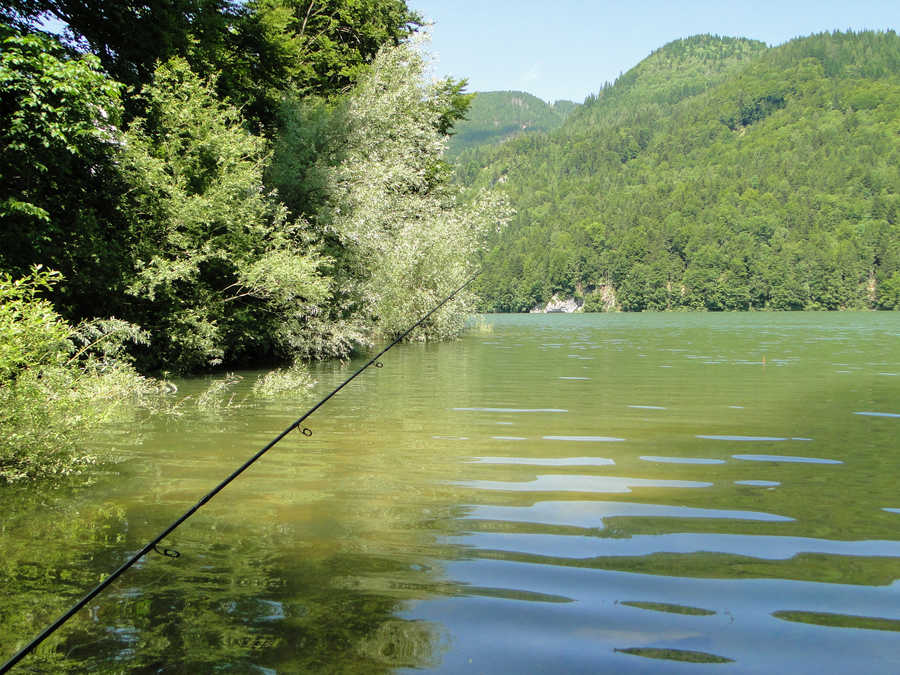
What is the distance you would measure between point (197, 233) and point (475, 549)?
46.5 ft

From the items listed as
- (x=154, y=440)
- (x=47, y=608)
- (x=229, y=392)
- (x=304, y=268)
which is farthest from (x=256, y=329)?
(x=47, y=608)

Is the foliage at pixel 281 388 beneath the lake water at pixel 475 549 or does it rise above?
above

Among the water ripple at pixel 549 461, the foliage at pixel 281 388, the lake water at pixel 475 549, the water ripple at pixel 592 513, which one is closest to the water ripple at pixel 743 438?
the lake water at pixel 475 549

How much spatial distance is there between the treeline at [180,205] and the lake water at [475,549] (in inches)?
73.5

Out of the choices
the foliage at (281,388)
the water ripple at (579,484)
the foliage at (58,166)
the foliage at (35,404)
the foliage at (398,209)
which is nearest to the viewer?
the foliage at (35,404)

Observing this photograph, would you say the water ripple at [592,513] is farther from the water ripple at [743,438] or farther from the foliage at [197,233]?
the foliage at [197,233]

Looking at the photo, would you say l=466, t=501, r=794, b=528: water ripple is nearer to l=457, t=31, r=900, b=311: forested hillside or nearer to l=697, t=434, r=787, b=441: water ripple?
l=697, t=434, r=787, b=441: water ripple

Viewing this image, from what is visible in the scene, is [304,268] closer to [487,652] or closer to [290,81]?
[290,81]

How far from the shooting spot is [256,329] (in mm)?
20359

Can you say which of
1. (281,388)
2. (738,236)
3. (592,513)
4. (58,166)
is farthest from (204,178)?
(738,236)

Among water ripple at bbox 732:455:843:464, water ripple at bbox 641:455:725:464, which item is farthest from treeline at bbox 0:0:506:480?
water ripple at bbox 732:455:843:464

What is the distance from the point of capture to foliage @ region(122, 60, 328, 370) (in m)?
16.9

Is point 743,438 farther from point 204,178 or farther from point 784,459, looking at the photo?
point 204,178

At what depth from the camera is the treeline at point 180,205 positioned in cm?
1116
